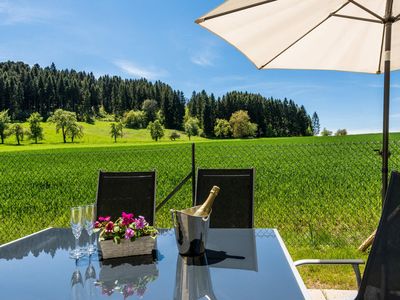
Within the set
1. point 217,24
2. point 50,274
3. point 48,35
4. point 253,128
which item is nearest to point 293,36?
point 217,24

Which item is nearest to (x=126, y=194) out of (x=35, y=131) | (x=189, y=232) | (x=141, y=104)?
(x=189, y=232)

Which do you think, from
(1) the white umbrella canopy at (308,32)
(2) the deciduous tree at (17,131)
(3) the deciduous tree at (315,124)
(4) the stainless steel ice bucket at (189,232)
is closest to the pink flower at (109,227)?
(4) the stainless steel ice bucket at (189,232)

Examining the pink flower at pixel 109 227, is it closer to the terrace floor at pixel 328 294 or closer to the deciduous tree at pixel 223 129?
the terrace floor at pixel 328 294

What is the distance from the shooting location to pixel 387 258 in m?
1.49

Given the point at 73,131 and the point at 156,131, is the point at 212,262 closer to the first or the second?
the point at 156,131

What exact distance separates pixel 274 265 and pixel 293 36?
209cm

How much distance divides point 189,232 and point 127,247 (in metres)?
0.31

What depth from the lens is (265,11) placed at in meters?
2.51

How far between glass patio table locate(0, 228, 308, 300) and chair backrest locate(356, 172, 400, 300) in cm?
35

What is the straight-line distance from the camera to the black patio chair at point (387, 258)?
1463 millimetres

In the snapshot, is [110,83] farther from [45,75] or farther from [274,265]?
[274,265]

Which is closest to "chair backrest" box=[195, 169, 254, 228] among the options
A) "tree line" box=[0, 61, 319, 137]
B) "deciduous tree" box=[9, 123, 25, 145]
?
"tree line" box=[0, 61, 319, 137]

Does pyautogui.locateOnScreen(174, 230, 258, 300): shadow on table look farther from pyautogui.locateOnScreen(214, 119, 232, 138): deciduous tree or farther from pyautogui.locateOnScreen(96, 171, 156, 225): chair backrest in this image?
pyautogui.locateOnScreen(214, 119, 232, 138): deciduous tree

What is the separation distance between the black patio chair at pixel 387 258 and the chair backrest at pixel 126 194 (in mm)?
1366
